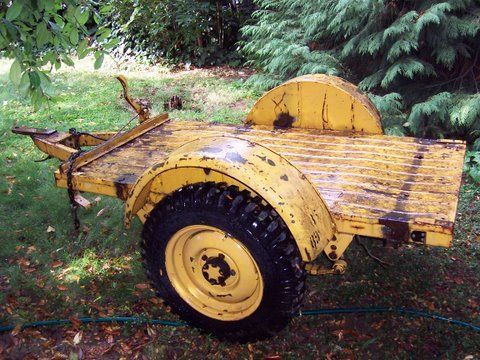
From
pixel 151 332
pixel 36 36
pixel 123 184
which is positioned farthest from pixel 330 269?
pixel 36 36

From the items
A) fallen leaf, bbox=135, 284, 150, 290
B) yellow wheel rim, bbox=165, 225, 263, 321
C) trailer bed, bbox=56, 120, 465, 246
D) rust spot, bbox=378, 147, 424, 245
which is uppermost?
trailer bed, bbox=56, 120, 465, 246

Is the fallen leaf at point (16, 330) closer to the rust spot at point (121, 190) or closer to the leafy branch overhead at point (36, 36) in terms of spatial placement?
the rust spot at point (121, 190)

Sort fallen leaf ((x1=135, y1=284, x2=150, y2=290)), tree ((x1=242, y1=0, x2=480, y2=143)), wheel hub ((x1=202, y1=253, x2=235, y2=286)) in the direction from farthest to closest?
1. tree ((x1=242, y1=0, x2=480, y2=143))
2. fallen leaf ((x1=135, y1=284, x2=150, y2=290))
3. wheel hub ((x1=202, y1=253, x2=235, y2=286))

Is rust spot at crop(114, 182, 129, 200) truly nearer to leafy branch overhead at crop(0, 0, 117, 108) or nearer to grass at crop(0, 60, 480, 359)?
leafy branch overhead at crop(0, 0, 117, 108)

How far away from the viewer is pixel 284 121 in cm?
357

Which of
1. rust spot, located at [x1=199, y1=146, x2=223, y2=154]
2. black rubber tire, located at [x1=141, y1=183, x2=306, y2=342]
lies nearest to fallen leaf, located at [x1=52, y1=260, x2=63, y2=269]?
black rubber tire, located at [x1=141, y1=183, x2=306, y2=342]

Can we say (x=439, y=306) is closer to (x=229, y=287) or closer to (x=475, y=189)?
(x=229, y=287)

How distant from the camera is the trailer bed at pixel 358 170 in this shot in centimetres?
223

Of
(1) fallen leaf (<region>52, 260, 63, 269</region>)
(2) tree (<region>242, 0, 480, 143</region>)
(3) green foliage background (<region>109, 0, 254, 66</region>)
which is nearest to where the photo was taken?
(1) fallen leaf (<region>52, 260, 63, 269</region>)

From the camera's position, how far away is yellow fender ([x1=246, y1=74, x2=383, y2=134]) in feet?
10.7

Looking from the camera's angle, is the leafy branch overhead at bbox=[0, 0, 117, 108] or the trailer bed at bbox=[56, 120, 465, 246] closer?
the leafy branch overhead at bbox=[0, 0, 117, 108]

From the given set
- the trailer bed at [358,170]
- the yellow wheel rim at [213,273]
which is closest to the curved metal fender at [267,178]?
the trailer bed at [358,170]

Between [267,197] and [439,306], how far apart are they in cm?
154

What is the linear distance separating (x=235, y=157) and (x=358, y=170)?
3.00 feet
